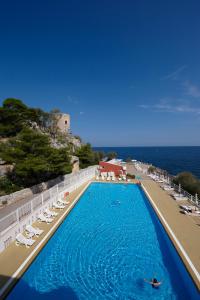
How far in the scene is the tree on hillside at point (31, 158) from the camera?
528 inches

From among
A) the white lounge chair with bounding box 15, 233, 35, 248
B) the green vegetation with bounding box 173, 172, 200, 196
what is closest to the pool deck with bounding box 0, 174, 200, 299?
the white lounge chair with bounding box 15, 233, 35, 248

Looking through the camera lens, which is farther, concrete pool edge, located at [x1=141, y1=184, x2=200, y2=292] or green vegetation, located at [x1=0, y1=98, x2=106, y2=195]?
green vegetation, located at [x1=0, y1=98, x2=106, y2=195]

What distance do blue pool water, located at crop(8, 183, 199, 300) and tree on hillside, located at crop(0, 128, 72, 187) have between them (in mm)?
5460

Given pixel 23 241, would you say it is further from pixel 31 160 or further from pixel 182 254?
pixel 31 160

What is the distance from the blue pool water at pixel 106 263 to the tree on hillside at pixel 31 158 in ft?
17.9

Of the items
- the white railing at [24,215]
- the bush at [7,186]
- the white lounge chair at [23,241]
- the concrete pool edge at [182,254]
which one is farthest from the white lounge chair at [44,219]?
the bush at [7,186]

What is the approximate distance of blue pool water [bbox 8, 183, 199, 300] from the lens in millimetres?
5133

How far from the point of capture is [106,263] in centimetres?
641

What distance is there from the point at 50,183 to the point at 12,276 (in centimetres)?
1009

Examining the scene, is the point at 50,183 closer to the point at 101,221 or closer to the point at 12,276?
the point at 101,221

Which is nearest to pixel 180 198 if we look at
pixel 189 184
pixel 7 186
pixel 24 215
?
pixel 189 184

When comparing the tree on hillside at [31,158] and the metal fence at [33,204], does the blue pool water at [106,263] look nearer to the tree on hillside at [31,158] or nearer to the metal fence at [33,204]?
the metal fence at [33,204]

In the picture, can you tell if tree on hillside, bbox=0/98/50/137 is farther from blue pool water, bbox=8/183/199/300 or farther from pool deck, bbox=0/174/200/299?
blue pool water, bbox=8/183/199/300

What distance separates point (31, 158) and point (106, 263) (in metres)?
10.0
